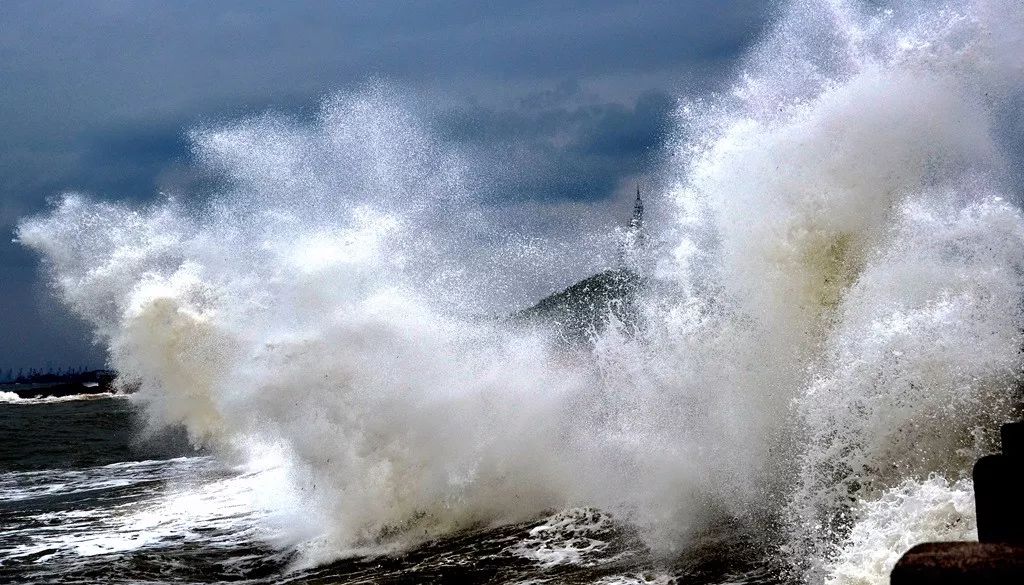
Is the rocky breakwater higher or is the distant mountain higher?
the distant mountain

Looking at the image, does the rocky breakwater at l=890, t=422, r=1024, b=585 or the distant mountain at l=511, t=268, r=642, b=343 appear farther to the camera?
the distant mountain at l=511, t=268, r=642, b=343

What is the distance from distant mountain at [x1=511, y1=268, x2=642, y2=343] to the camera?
13172 millimetres

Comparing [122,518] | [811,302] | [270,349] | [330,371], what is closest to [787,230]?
[811,302]

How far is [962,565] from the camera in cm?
362

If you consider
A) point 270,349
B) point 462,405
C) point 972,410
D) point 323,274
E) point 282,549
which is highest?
point 323,274

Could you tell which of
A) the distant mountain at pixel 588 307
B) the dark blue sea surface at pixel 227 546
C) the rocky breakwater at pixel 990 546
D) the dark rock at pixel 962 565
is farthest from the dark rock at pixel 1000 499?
the distant mountain at pixel 588 307

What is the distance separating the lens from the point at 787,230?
11344mm

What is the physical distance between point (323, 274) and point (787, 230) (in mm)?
8215

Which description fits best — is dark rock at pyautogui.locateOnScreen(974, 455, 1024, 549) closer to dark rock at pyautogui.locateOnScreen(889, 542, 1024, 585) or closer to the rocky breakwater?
the rocky breakwater

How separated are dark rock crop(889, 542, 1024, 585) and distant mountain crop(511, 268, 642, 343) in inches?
350

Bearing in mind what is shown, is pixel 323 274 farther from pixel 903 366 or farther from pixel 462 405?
pixel 903 366

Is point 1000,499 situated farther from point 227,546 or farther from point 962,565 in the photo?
point 227,546

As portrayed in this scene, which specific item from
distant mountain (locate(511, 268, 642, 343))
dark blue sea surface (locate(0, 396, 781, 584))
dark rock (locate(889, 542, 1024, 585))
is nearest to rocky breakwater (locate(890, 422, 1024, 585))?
dark rock (locate(889, 542, 1024, 585))

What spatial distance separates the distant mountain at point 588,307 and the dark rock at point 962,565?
29.2 ft
